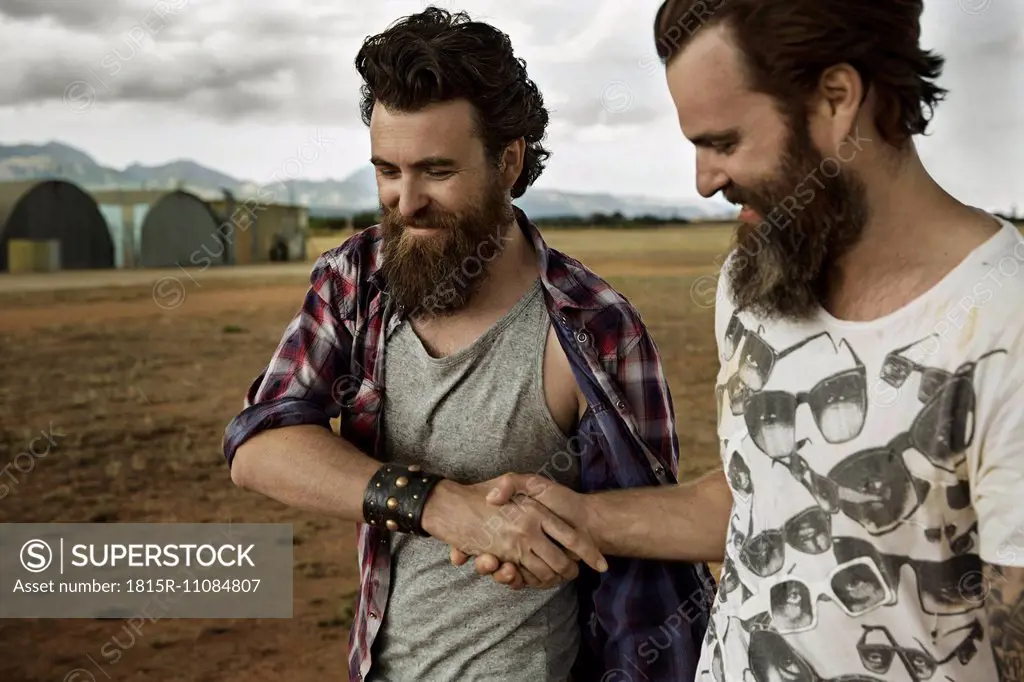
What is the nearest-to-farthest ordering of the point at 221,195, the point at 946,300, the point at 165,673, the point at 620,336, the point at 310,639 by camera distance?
1. the point at 946,300
2. the point at 620,336
3. the point at 165,673
4. the point at 310,639
5. the point at 221,195

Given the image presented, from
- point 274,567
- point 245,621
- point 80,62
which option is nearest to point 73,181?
point 80,62

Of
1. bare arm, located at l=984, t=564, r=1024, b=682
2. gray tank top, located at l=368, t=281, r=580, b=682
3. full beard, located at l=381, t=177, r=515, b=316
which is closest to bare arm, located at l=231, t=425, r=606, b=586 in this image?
gray tank top, located at l=368, t=281, r=580, b=682

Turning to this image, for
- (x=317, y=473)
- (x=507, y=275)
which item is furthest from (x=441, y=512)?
(x=507, y=275)

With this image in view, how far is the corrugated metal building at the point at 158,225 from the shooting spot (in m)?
7.48

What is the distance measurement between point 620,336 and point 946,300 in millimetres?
804

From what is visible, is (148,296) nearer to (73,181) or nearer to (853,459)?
(73,181)

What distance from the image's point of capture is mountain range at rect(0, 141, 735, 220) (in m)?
6.93

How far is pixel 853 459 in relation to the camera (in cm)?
116

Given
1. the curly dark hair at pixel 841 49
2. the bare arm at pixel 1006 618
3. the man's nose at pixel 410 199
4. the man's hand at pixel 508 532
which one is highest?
the curly dark hair at pixel 841 49

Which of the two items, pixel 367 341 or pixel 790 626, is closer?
pixel 790 626

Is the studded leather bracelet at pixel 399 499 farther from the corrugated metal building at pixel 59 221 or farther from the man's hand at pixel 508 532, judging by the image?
the corrugated metal building at pixel 59 221

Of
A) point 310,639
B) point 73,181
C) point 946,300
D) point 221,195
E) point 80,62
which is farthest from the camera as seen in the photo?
point 221,195

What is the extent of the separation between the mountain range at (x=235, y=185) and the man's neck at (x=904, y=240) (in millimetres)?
5410

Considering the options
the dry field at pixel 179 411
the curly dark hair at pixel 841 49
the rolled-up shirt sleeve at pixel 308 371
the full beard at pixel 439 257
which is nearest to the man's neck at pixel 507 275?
the full beard at pixel 439 257
